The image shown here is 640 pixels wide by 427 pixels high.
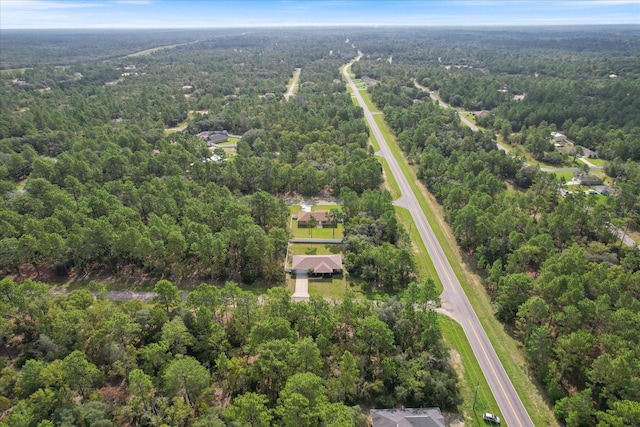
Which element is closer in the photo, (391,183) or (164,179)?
(164,179)

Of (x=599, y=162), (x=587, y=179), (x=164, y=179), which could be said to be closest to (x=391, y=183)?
(x=587, y=179)

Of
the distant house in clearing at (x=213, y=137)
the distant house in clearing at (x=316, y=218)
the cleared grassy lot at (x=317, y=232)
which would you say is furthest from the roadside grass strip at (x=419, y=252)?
the distant house in clearing at (x=213, y=137)

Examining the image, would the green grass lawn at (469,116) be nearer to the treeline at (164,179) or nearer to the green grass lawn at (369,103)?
the green grass lawn at (369,103)

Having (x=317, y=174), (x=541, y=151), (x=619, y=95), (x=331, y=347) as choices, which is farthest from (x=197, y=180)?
(x=619, y=95)

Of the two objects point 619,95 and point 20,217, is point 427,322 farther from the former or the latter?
point 619,95

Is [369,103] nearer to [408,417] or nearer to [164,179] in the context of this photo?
[164,179]

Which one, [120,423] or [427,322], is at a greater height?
→ [427,322]
